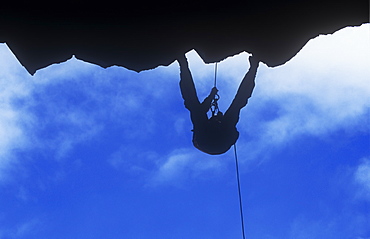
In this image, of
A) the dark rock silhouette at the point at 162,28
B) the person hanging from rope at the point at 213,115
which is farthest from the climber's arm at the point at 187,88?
the dark rock silhouette at the point at 162,28

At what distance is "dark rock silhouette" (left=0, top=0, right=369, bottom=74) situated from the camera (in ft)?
9.78

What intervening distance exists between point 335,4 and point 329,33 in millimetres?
251

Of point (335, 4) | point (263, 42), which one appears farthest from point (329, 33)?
point (263, 42)

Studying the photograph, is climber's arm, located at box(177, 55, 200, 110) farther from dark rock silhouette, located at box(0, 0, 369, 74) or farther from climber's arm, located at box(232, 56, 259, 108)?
climber's arm, located at box(232, 56, 259, 108)

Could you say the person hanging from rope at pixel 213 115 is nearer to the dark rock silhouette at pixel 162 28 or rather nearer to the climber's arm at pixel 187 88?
the climber's arm at pixel 187 88

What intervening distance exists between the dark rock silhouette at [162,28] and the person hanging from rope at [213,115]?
0.22 m

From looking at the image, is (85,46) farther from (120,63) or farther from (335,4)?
(335,4)

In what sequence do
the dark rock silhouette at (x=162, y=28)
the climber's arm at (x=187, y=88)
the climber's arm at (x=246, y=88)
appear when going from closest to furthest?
the dark rock silhouette at (x=162, y=28), the climber's arm at (x=187, y=88), the climber's arm at (x=246, y=88)

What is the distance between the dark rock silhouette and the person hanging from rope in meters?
0.22

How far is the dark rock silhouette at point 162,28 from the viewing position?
2.98 metres

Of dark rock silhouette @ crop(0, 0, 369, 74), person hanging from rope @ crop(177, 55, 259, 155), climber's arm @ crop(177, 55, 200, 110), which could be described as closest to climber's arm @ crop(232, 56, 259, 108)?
person hanging from rope @ crop(177, 55, 259, 155)

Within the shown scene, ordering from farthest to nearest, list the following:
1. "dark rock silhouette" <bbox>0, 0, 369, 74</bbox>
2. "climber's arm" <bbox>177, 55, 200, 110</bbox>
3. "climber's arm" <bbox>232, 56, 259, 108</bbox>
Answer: "climber's arm" <bbox>232, 56, 259, 108</bbox> < "climber's arm" <bbox>177, 55, 200, 110</bbox> < "dark rock silhouette" <bbox>0, 0, 369, 74</bbox>

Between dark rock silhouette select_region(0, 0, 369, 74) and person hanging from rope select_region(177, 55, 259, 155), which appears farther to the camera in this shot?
person hanging from rope select_region(177, 55, 259, 155)

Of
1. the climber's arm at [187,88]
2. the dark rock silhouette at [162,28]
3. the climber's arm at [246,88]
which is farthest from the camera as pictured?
the climber's arm at [246,88]
